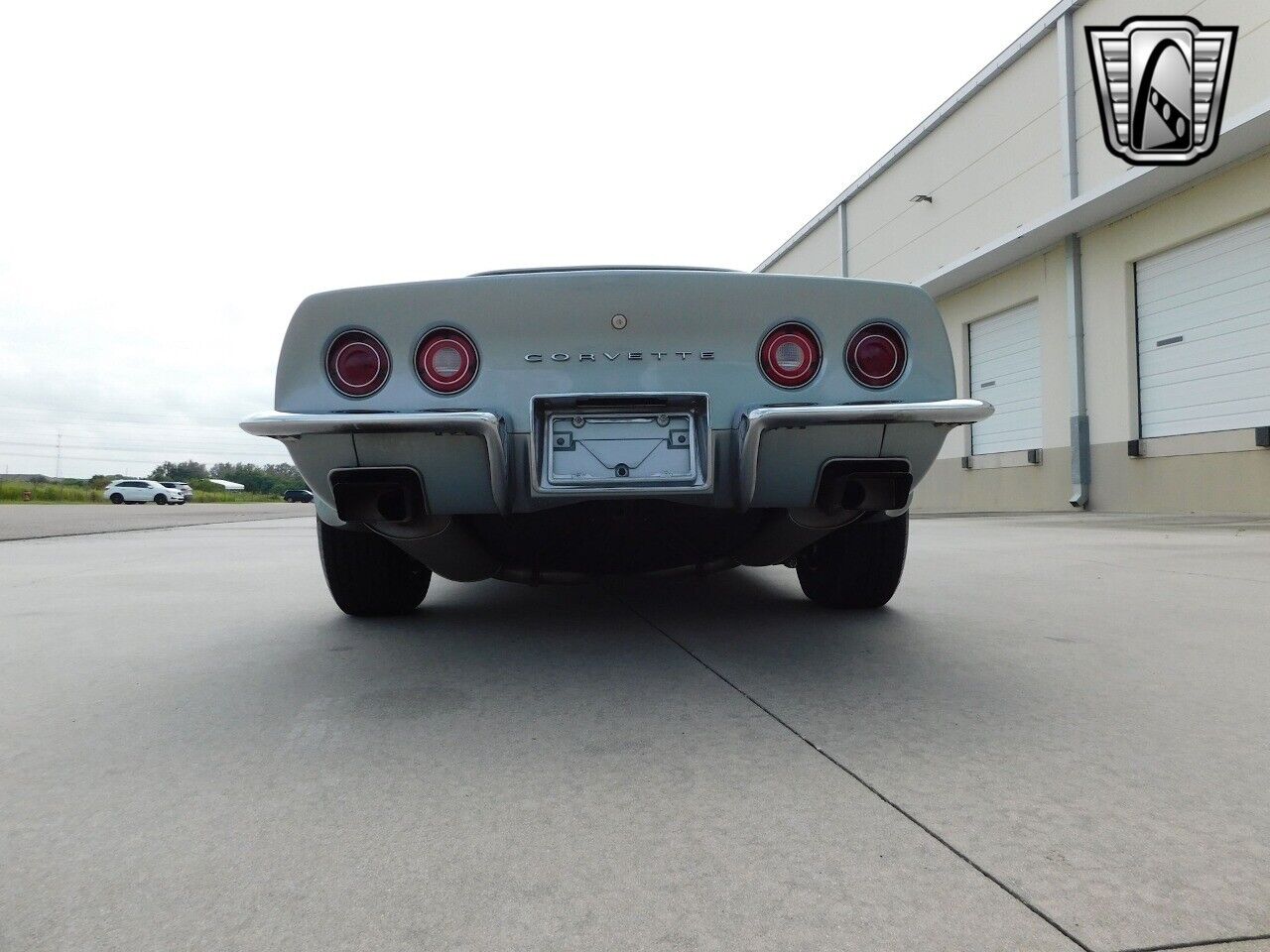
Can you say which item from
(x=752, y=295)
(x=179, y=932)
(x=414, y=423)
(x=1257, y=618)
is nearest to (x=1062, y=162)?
(x=1257, y=618)

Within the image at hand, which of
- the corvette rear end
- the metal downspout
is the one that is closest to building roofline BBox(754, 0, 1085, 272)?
the metal downspout

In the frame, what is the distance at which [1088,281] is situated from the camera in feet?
37.9

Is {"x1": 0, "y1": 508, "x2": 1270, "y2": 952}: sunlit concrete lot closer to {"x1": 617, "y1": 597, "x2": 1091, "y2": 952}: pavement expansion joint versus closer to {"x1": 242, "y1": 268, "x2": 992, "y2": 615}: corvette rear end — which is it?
{"x1": 617, "y1": 597, "x2": 1091, "y2": 952}: pavement expansion joint

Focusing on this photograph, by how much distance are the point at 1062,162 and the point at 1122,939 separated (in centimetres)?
1270

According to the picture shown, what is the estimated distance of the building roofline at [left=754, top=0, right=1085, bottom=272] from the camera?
1160cm

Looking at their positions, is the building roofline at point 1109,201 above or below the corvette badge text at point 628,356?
above

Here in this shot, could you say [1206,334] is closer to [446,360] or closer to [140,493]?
[446,360]

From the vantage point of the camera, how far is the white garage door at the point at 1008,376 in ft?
42.0

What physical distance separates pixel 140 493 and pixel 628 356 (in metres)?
44.9

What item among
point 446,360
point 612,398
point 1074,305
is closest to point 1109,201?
point 1074,305

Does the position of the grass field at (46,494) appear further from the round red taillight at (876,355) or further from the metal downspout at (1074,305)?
the round red taillight at (876,355)

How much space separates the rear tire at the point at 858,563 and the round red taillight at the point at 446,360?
1291 mm

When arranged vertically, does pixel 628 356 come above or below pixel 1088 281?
below

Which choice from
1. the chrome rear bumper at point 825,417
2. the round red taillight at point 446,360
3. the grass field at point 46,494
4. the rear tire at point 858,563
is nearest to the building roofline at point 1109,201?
the rear tire at point 858,563
